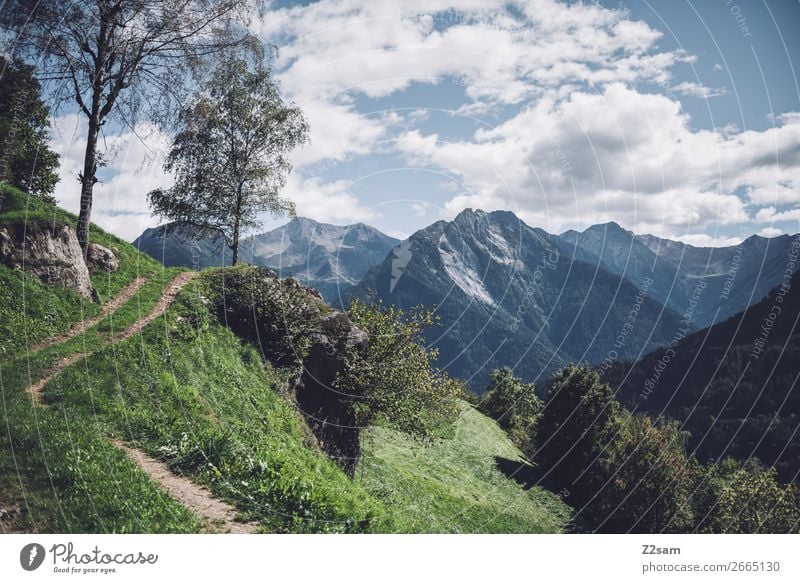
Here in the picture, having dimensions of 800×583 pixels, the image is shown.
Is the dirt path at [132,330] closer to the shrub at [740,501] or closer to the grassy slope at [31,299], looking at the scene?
the grassy slope at [31,299]

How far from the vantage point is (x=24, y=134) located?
31.7 meters

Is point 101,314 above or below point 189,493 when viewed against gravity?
above

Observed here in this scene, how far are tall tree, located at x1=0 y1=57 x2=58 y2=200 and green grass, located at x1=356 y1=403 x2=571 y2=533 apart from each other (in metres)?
22.2

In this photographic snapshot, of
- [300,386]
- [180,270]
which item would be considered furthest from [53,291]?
[300,386]

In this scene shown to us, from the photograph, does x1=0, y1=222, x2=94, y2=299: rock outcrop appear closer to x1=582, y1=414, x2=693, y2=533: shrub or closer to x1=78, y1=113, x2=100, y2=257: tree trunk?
x1=78, y1=113, x2=100, y2=257: tree trunk

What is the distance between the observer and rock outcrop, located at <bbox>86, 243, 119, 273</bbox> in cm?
2403

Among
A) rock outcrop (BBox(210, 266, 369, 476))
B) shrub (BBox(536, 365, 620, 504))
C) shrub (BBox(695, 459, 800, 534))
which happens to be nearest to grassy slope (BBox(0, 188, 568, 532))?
rock outcrop (BBox(210, 266, 369, 476))

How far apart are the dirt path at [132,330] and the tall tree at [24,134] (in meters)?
6.65

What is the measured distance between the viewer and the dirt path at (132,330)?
1356cm

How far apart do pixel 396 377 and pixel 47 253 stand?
16417mm

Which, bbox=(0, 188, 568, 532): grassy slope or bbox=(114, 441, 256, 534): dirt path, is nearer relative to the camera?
bbox=(0, 188, 568, 532): grassy slope

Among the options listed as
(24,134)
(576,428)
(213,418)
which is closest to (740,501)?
(576,428)

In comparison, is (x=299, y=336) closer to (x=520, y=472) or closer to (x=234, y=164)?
(x=234, y=164)
